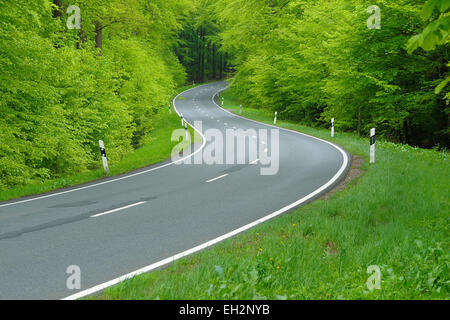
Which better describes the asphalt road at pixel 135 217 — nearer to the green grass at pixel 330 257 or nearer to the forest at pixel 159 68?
the green grass at pixel 330 257

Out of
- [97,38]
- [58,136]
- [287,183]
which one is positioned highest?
[97,38]

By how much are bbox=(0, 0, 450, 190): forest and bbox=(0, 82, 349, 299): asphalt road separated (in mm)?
3740

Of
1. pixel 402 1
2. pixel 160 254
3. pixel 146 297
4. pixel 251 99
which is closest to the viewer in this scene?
pixel 146 297

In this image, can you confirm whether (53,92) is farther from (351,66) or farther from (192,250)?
(351,66)

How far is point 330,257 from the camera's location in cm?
493

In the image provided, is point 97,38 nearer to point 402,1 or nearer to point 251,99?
point 402,1

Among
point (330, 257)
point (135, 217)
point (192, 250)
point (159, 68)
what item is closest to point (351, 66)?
point (135, 217)

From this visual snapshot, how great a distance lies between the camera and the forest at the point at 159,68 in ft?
38.2

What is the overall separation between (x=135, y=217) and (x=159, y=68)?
3176 centimetres

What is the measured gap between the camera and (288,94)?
108 feet

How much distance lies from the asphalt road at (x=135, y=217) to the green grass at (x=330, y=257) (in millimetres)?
630

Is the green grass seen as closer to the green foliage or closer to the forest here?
the forest
